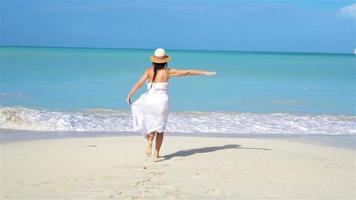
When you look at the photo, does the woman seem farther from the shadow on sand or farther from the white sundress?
the shadow on sand

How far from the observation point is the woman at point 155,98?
6809 mm

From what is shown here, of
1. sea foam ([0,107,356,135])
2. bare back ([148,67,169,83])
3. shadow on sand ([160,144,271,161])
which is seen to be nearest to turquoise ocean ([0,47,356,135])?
sea foam ([0,107,356,135])

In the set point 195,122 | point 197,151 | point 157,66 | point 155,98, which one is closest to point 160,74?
point 157,66

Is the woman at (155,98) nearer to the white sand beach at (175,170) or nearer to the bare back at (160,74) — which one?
the bare back at (160,74)

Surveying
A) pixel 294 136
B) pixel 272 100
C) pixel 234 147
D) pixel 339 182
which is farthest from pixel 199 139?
pixel 272 100

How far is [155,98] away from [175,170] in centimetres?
108

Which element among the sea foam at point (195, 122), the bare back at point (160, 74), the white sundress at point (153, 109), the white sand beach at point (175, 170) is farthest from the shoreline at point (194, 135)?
the bare back at point (160, 74)

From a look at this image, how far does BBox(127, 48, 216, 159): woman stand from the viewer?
6.81 metres

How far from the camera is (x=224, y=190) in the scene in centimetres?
538

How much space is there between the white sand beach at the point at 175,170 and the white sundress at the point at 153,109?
47cm

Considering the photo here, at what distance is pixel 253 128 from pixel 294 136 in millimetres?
1181

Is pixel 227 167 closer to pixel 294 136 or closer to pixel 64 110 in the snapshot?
pixel 294 136

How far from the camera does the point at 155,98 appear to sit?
6.89 metres

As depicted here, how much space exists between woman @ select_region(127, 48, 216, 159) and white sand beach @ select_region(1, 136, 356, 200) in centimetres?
44
